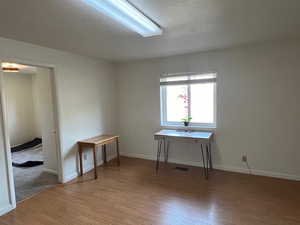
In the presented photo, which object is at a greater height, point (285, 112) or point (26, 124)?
point (285, 112)

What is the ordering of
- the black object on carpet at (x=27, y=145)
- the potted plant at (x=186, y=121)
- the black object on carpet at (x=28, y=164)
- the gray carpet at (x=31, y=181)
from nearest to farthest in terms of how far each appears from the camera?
the gray carpet at (x=31, y=181)
the potted plant at (x=186, y=121)
the black object on carpet at (x=28, y=164)
the black object on carpet at (x=27, y=145)

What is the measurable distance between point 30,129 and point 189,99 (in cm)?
551

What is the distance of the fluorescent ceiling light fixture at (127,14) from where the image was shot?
5.22ft

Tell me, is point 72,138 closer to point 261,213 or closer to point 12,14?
point 12,14

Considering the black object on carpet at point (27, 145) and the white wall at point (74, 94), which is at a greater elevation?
the white wall at point (74, 94)

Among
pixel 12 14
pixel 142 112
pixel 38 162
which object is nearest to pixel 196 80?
pixel 142 112

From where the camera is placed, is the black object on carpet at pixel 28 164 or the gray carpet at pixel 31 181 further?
the black object on carpet at pixel 28 164

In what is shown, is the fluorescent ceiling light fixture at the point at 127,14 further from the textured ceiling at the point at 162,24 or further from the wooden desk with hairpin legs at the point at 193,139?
the wooden desk with hairpin legs at the point at 193,139

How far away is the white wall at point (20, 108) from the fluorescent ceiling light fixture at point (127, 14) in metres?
5.49

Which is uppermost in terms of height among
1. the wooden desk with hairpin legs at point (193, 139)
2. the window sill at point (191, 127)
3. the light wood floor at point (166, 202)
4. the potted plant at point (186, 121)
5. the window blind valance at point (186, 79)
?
the window blind valance at point (186, 79)

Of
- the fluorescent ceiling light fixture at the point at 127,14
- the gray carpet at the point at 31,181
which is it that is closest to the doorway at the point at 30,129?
the gray carpet at the point at 31,181

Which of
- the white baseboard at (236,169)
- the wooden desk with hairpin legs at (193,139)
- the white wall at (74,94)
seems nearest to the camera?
the white wall at (74,94)

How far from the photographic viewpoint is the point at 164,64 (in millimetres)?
3996

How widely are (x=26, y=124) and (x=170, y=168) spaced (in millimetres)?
5195
